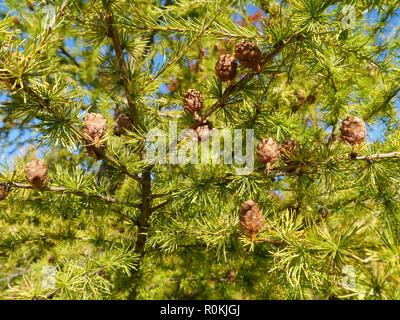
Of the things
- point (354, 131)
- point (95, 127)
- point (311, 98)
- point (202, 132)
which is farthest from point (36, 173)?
point (311, 98)

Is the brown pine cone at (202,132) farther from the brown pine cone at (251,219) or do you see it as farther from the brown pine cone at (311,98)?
the brown pine cone at (311,98)

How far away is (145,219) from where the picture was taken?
2.73ft

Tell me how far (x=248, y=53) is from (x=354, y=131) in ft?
0.97

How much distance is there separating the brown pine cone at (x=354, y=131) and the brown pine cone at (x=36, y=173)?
72cm

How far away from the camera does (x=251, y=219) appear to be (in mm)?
576

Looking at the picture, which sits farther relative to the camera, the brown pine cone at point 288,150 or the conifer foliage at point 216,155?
the brown pine cone at point 288,150

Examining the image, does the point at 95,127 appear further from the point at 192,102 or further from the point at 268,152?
the point at 268,152

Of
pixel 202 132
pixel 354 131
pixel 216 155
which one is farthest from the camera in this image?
pixel 216 155

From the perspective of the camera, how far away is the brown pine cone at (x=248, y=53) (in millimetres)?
583

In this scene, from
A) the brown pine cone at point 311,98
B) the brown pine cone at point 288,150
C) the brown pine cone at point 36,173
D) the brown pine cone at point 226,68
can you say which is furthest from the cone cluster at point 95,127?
the brown pine cone at point 311,98

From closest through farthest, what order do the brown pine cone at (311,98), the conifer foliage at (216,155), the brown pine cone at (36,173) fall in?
the conifer foliage at (216,155) → the brown pine cone at (36,173) → the brown pine cone at (311,98)

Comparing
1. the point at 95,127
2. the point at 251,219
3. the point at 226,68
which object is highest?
the point at 226,68

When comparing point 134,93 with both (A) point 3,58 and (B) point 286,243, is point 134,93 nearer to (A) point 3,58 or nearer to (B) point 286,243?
(A) point 3,58
